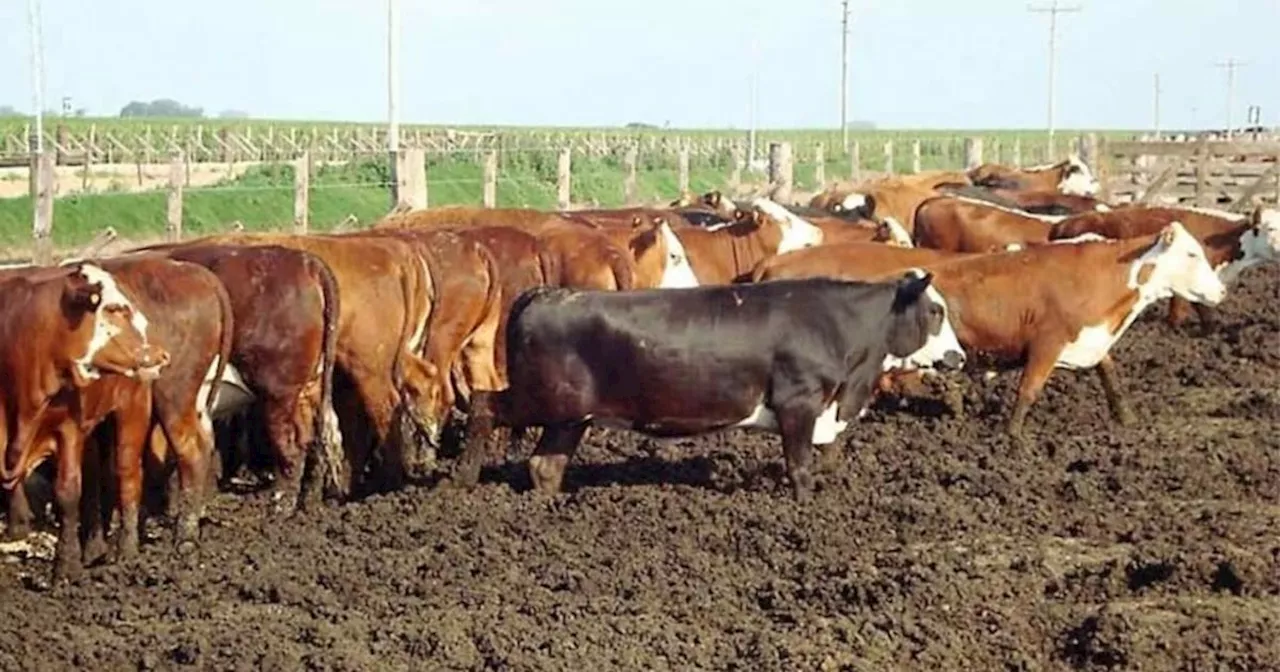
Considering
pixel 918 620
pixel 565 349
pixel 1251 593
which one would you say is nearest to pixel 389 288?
pixel 565 349

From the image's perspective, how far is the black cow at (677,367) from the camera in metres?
9.38

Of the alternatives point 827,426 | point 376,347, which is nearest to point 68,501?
point 376,347

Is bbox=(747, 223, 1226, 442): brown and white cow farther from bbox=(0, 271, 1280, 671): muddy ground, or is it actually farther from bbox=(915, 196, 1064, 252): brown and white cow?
bbox=(915, 196, 1064, 252): brown and white cow

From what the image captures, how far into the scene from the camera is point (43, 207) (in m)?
13.3

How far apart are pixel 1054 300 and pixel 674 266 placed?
305 cm

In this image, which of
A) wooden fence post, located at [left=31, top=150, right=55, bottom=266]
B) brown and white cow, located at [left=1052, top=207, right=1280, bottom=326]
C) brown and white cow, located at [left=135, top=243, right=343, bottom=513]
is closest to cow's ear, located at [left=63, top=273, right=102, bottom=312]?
brown and white cow, located at [left=135, top=243, right=343, bottom=513]

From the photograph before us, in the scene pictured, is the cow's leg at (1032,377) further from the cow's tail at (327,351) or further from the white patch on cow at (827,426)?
the cow's tail at (327,351)

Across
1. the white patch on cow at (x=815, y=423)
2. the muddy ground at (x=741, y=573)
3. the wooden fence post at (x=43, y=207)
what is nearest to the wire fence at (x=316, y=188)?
the wooden fence post at (x=43, y=207)

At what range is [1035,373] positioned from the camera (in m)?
11.4

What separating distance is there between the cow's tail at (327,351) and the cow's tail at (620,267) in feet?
8.52

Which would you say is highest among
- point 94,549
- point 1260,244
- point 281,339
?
point 1260,244

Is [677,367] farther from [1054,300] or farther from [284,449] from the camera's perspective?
[1054,300]

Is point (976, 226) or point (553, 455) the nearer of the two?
point (553, 455)

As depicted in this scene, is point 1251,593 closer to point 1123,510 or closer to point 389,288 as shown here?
point 1123,510
